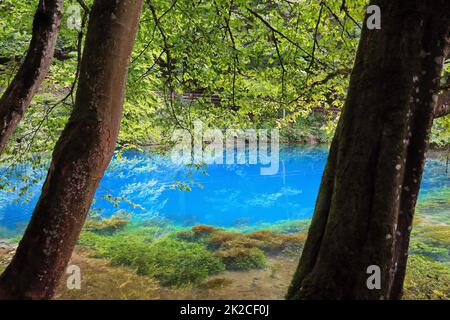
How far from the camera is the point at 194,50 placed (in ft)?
16.4

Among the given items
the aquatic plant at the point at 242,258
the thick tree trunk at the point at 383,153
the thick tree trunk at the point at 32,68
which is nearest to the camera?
the thick tree trunk at the point at 383,153

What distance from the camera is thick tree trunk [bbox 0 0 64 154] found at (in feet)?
9.41

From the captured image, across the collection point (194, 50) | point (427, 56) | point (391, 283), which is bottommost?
point (391, 283)

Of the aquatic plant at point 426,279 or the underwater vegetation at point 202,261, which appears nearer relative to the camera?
the aquatic plant at point 426,279

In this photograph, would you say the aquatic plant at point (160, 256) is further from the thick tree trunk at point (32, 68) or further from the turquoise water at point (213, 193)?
the thick tree trunk at point (32, 68)

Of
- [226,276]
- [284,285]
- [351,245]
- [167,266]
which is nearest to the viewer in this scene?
[351,245]

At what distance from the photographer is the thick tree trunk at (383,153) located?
176 cm

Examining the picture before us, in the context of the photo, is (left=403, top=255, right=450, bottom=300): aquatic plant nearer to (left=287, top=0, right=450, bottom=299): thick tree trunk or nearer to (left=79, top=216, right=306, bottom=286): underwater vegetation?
(left=79, top=216, right=306, bottom=286): underwater vegetation

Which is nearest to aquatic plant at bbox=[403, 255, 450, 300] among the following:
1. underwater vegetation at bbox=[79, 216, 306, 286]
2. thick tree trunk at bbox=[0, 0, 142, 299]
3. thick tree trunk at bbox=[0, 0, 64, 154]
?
underwater vegetation at bbox=[79, 216, 306, 286]

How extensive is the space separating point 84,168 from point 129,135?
4774 mm

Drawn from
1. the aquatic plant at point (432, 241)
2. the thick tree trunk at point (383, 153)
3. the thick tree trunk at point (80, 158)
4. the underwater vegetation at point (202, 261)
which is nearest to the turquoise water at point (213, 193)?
the underwater vegetation at point (202, 261)

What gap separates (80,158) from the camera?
2.01 metres

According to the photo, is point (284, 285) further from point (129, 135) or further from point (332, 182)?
point (129, 135)
